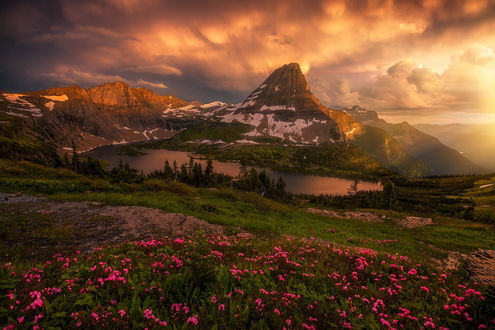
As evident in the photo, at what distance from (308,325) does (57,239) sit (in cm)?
1104

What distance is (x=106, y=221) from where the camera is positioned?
12109 millimetres

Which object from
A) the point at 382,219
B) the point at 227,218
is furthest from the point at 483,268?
the point at 382,219

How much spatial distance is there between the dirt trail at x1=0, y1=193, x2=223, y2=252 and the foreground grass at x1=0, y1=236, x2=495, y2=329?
3.24m

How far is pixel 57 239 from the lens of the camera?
936 centimetres

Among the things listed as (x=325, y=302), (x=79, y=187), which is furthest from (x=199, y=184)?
(x=325, y=302)

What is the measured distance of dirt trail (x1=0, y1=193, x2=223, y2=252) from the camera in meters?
10.3

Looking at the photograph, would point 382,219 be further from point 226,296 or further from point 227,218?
point 226,296

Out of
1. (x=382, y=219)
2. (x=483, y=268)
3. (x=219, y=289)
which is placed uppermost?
(x=219, y=289)

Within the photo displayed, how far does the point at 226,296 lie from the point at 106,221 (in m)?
10.6

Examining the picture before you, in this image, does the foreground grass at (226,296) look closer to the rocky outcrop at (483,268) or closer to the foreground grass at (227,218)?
the rocky outcrop at (483,268)

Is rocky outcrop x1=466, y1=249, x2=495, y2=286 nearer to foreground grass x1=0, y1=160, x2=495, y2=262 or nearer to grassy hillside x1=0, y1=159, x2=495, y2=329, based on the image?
grassy hillside x1=0, y1=159, x2=495, y2=329

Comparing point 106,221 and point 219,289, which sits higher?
point 219,289

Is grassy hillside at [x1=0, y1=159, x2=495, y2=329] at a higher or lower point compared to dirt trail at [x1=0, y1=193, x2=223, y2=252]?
higher

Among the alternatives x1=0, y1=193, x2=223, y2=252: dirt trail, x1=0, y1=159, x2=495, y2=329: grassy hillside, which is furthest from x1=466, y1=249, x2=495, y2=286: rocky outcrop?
x1=0, y1=193, x2=223, y2=252: dirt trail
